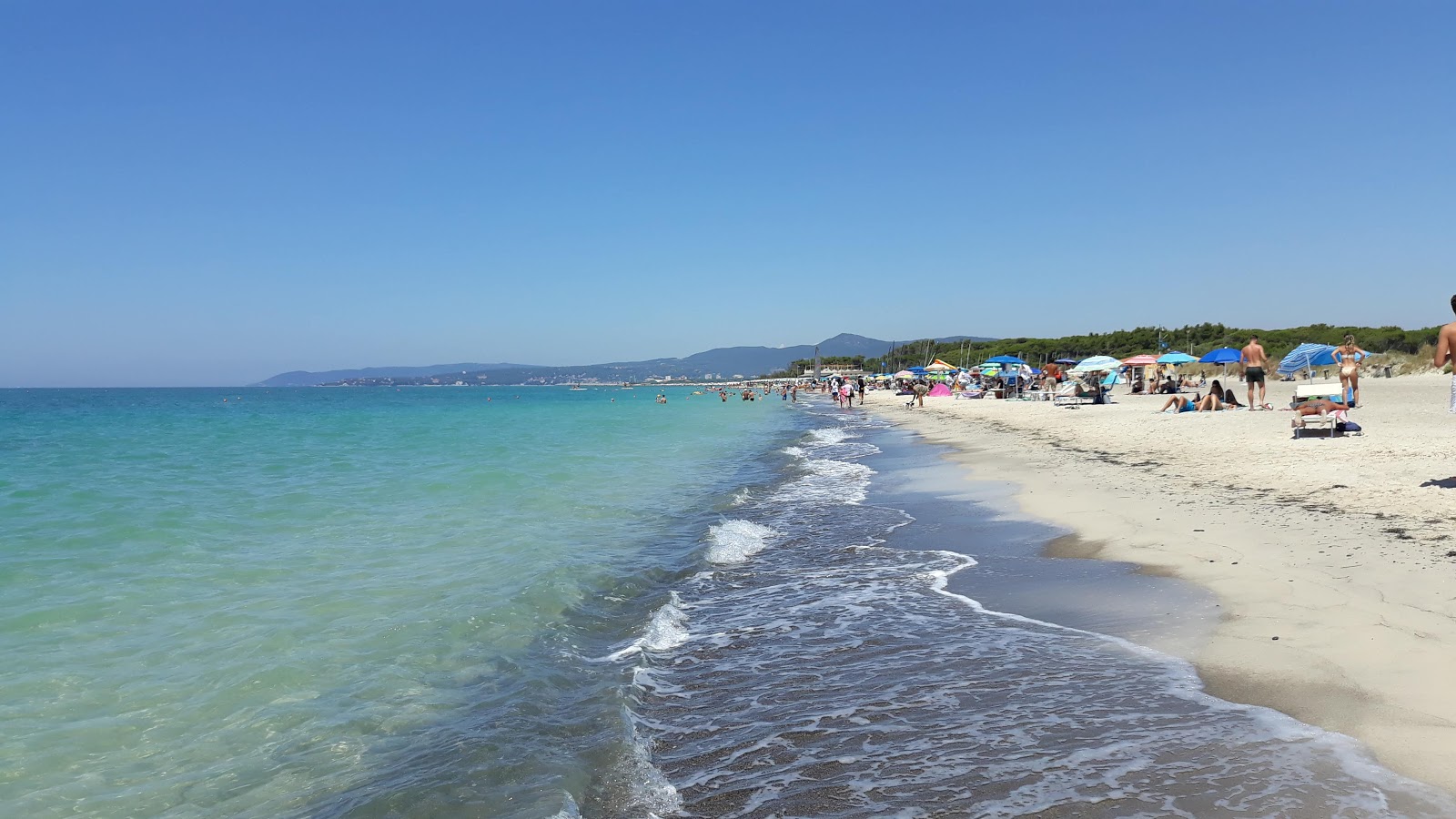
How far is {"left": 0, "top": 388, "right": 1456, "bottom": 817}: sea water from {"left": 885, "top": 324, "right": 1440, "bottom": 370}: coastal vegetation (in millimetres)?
52979

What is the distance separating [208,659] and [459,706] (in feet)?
7.21

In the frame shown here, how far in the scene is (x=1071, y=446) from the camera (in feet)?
59.0

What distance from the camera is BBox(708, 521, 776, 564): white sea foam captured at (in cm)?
916

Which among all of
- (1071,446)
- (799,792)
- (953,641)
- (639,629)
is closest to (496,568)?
(639,629)

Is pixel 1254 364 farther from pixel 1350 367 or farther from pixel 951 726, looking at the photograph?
pixel 951 726

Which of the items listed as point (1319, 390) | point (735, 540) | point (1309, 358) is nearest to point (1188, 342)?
point (1309, 358)

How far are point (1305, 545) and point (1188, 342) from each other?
78.6 meters

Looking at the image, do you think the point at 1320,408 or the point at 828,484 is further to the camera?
the point at 828,484

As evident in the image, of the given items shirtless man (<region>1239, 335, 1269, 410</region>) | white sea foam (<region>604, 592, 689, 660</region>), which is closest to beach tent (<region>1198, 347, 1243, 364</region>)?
shirtless man (<region>1239, 335, 1269, 410</region>)

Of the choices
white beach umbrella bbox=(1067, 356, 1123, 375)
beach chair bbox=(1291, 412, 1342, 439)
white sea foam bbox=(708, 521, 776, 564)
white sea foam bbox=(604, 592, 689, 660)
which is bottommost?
white sea foam bbox=(708, 521, 776, 564)

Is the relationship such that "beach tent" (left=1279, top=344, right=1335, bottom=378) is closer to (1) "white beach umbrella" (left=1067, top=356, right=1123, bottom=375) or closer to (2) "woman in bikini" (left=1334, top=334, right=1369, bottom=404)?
(2) "woman in bikini" (left=1334, top=334, right=1369, bottom=404)

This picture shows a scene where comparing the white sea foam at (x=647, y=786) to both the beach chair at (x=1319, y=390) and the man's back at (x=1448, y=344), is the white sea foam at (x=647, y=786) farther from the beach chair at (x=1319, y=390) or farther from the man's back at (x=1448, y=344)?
the beach chair at (x=1319, y=390)

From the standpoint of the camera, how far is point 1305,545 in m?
7.04

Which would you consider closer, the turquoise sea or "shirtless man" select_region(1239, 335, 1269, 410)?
the turquoise sea
